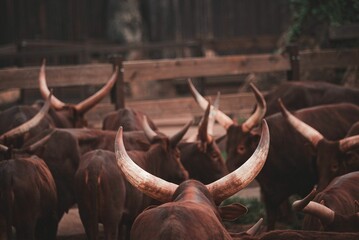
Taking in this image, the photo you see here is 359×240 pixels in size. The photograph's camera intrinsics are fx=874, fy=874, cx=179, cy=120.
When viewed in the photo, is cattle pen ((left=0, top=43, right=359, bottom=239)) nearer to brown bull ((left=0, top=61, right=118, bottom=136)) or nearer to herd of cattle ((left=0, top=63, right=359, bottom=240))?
brown bull ((left=0, top=61, right=118, bottom=136))

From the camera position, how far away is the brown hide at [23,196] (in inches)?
294

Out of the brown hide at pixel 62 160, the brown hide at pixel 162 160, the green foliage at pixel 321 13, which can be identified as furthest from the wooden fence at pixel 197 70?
the brown hide at pixel 162 160

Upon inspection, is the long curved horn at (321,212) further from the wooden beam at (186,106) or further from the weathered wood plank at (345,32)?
the weathered wood plank at (345,32)

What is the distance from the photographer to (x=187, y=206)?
488 centimetres

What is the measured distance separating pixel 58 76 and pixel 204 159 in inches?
147

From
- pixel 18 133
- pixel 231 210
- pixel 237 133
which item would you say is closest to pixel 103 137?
pixel 18 133

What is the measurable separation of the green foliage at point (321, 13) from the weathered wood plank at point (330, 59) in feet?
2.32

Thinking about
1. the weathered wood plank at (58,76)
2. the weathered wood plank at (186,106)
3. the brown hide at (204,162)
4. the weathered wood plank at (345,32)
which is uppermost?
the weathered wood plank at (345,32)

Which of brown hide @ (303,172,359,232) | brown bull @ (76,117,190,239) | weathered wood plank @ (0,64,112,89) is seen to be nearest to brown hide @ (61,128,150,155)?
brown bull @ (76,117,190,239)

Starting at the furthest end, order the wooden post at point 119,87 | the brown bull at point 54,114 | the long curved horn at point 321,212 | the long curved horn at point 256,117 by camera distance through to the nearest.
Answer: the wooden post at point 119,87, the brown bull at point 54,114, the long curved horn at point 256,117, the long curved horn at point 321,212

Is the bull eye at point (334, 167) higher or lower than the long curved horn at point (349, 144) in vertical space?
lower

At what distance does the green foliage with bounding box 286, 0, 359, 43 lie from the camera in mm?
14344

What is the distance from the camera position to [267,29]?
85.6 ft

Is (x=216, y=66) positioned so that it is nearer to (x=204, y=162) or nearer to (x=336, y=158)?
(x=204, y=162)
